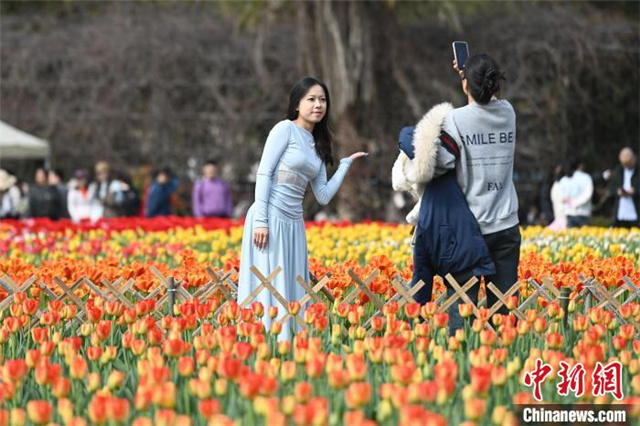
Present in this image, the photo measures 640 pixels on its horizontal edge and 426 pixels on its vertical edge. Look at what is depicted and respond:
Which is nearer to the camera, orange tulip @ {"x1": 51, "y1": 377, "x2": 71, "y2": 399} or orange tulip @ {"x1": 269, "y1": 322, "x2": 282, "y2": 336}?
orange tulip @ {"x1": 51, "y1": 377, "x2": 71, "y2": 399}

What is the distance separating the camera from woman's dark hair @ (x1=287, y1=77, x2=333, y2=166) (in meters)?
6.63

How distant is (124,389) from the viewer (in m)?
4.49

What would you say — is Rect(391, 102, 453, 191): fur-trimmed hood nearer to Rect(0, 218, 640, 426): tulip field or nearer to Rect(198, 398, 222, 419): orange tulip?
Rect(0, 218, 640, 426): tulip field

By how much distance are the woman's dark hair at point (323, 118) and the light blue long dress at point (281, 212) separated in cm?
7

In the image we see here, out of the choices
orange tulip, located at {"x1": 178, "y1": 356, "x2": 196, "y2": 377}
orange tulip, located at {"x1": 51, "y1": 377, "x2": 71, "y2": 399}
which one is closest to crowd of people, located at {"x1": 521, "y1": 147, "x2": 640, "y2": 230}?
orange tulip, located at {"x1": 178, "y1": 356, "x2": 196, "y2": 377}

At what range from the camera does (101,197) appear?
60.7ft

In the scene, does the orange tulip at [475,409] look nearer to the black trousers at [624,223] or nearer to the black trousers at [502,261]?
the black trousers at [502,261]

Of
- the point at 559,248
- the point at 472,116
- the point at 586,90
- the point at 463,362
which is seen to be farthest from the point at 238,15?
the point at 463,362

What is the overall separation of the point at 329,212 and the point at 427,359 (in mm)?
15691

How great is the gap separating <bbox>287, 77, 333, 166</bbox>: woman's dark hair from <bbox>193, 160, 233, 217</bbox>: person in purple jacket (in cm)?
900

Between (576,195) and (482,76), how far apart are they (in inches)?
348

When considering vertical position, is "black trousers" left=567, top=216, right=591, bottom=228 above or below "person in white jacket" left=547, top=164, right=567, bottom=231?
below

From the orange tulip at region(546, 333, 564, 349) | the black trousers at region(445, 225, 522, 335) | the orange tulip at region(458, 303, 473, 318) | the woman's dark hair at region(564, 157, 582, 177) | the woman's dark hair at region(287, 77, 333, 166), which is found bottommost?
the orange tulip at region(546, 333, 564, 349)

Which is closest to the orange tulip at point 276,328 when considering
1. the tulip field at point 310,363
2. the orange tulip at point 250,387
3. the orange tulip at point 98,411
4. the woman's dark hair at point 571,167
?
the tulip field at point 310,363
